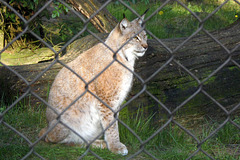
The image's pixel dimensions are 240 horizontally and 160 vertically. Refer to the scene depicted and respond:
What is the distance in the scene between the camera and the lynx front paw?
310 centimetres

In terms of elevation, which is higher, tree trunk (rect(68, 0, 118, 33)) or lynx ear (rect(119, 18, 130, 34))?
tree trunk (rect(68, 0, 118, 33))

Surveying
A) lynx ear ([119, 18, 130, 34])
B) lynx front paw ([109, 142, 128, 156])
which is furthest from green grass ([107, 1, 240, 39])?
lynx front paw ([109, 142, 128, 156])

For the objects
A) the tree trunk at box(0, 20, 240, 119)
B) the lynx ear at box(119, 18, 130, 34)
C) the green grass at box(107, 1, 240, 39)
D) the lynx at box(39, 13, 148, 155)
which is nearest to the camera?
the lynx ear at box(119, 18, 130, 34)

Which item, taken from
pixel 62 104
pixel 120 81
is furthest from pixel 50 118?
pixel 120 81

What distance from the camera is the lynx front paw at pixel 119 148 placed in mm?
3100

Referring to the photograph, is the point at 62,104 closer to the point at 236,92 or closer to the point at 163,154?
the point at 163,154

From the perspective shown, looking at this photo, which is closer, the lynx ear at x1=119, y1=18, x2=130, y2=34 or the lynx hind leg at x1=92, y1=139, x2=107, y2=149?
the lynx ear at x1=119, y1=18, x2=130, y2=34

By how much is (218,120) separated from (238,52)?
954mm

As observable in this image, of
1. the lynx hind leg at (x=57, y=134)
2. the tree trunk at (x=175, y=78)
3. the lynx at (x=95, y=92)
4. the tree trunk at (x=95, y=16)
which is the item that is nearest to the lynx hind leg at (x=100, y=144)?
the lynx at (x=95, y=92)

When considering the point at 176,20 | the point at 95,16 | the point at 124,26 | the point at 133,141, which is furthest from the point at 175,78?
the point at 176,20

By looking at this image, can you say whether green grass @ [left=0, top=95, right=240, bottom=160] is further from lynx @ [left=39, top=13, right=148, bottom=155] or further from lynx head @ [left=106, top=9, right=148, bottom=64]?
lynx head @ [left=106, top=9, right=148, bottom=64]

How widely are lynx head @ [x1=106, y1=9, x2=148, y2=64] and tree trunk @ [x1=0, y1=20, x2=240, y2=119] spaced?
1.79 feet

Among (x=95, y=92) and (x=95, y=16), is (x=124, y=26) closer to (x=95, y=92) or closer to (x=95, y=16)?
(x=95, y=92)

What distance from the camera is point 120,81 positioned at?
3.10 meters
